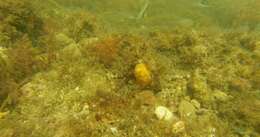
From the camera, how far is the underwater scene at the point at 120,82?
207 inches

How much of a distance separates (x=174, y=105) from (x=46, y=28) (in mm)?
5098

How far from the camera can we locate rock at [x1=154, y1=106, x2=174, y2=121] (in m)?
5.43

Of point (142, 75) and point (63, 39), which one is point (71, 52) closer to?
point (63, 39)

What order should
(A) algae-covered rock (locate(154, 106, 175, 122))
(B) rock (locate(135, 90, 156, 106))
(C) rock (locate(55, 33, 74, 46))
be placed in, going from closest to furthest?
(A) algae-covered rock (locate(154, 106, 175, 122)) < (B) rock (locate(135, 90, 156, 106)) < (C) rock (locate(55, 33, 74, 46))

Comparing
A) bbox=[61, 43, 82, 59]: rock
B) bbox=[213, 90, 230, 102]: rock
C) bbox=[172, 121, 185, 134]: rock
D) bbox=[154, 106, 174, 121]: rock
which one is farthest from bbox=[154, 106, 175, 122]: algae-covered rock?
bbox=[61, 43, 82, 59]: rock

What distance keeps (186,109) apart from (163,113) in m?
0.65

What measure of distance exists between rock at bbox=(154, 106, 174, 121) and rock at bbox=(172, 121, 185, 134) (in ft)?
0.69

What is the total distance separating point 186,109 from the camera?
229 inches

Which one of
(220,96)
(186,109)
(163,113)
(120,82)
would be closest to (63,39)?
(120,82)

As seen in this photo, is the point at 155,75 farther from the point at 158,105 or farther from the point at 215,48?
the point at 215,48

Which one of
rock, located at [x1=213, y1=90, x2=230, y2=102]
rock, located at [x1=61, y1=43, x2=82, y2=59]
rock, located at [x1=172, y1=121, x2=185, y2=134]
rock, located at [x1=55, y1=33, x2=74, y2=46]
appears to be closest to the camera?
rock, located at [x1=172, y1=121, x2=185, y2=134]

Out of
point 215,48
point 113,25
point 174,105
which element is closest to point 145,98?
point 174,105

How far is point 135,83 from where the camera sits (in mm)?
5984

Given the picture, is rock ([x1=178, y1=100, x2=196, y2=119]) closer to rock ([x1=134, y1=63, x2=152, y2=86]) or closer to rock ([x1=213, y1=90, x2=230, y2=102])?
rock ([x1=213, y1=90, x2=230, y2=102])
